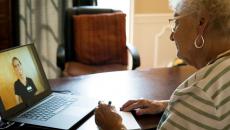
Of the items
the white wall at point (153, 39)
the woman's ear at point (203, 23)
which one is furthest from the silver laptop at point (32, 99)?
the white wall at point (153, 39)

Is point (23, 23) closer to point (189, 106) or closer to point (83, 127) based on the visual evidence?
point (83, 127)

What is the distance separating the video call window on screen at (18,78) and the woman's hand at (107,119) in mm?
314

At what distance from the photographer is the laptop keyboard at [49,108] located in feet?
4.41

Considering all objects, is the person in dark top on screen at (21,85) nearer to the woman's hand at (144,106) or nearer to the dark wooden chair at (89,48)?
the woman's hand at (144,106)

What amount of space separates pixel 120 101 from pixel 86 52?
1.52 metres

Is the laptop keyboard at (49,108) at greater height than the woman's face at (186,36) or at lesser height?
lesser

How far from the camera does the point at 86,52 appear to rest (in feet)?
9.96

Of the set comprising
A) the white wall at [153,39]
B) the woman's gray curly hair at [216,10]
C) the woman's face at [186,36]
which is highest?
the woman's gray curly hair at [216,10]

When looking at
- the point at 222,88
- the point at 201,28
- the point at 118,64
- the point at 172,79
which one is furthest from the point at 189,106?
the point at 118,64

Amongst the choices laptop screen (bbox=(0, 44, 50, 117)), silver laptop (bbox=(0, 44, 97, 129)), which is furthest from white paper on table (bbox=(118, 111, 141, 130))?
laptop screen (bbox=(0, 44, 50, 117))

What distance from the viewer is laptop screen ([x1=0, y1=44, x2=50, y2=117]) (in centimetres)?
133

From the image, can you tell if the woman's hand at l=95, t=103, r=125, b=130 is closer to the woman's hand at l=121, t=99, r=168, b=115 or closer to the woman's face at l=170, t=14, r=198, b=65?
the woman's hand at l=121, t=99, r=168, b=115

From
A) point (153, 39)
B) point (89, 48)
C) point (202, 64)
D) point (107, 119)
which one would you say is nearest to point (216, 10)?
point (202, 64)

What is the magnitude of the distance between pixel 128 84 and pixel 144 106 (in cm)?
36
